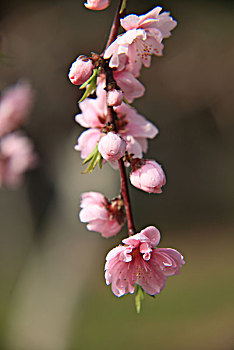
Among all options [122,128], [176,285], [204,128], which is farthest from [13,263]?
[122,128]

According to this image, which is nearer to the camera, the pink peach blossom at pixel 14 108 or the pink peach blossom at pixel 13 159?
the pink peach blossom at pixel 14 108

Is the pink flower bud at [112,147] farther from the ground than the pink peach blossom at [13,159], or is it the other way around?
the pink peach blossom at [13,159]

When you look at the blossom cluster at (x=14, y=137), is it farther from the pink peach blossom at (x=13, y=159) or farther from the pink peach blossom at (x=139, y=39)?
the pink peach blossom at (x=139, y=39)

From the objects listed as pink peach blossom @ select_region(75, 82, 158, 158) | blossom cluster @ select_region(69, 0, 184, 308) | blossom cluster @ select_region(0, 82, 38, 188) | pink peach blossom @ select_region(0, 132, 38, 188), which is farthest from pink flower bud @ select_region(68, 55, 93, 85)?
pink peach blossom @ select_region(0, 132, 38, 188)

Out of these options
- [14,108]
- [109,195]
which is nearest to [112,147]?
[14,108]

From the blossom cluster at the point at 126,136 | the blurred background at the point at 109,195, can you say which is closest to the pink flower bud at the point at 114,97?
the blossom cluster at the point at 126,136

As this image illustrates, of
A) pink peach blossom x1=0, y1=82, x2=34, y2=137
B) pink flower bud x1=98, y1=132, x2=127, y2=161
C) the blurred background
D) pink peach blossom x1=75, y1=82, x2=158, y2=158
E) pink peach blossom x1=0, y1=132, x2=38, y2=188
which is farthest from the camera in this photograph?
the blurred background

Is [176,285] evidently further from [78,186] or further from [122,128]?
[122,128]

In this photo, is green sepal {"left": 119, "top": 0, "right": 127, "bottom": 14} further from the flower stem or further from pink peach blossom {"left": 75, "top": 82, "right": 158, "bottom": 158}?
pink peach blossom {"left": 75, "top": 82, "right": 158, "bottom": 158}
